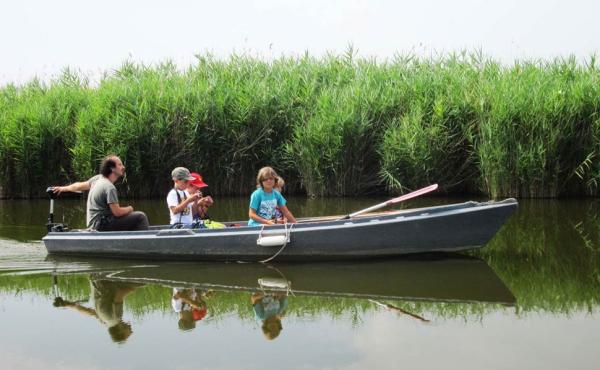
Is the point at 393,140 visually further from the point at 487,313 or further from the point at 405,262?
the point at 487,313

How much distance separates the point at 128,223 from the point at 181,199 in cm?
77

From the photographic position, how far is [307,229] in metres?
8.77

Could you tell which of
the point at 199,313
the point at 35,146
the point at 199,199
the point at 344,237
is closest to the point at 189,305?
the point at 199,313

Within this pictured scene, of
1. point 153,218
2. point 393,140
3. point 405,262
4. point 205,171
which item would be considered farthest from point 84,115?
point 405,262

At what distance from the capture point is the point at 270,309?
690 centimetres

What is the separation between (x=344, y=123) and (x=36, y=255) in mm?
6745

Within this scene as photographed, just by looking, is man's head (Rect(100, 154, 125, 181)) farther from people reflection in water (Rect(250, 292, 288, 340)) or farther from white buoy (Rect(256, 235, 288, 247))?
people reflection in water (Rect(250, 292, 288, 340))

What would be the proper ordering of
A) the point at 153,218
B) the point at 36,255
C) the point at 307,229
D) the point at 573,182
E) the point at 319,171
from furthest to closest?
the point at 319,171 < the point at 573,182 < the point at 153,218 < the point at 36,255 < the point at 307,229

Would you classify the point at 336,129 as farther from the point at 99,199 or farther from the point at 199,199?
the point at 99,199

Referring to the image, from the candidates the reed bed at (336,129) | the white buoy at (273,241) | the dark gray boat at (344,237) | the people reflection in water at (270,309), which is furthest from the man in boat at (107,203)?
the reed bed at (336,129)

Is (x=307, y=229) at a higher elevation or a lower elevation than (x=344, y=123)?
lower

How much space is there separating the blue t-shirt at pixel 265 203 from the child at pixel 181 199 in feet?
1.93

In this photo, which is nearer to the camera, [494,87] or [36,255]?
[36,255]

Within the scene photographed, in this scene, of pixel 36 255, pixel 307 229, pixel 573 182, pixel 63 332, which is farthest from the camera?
pixel 573 182
